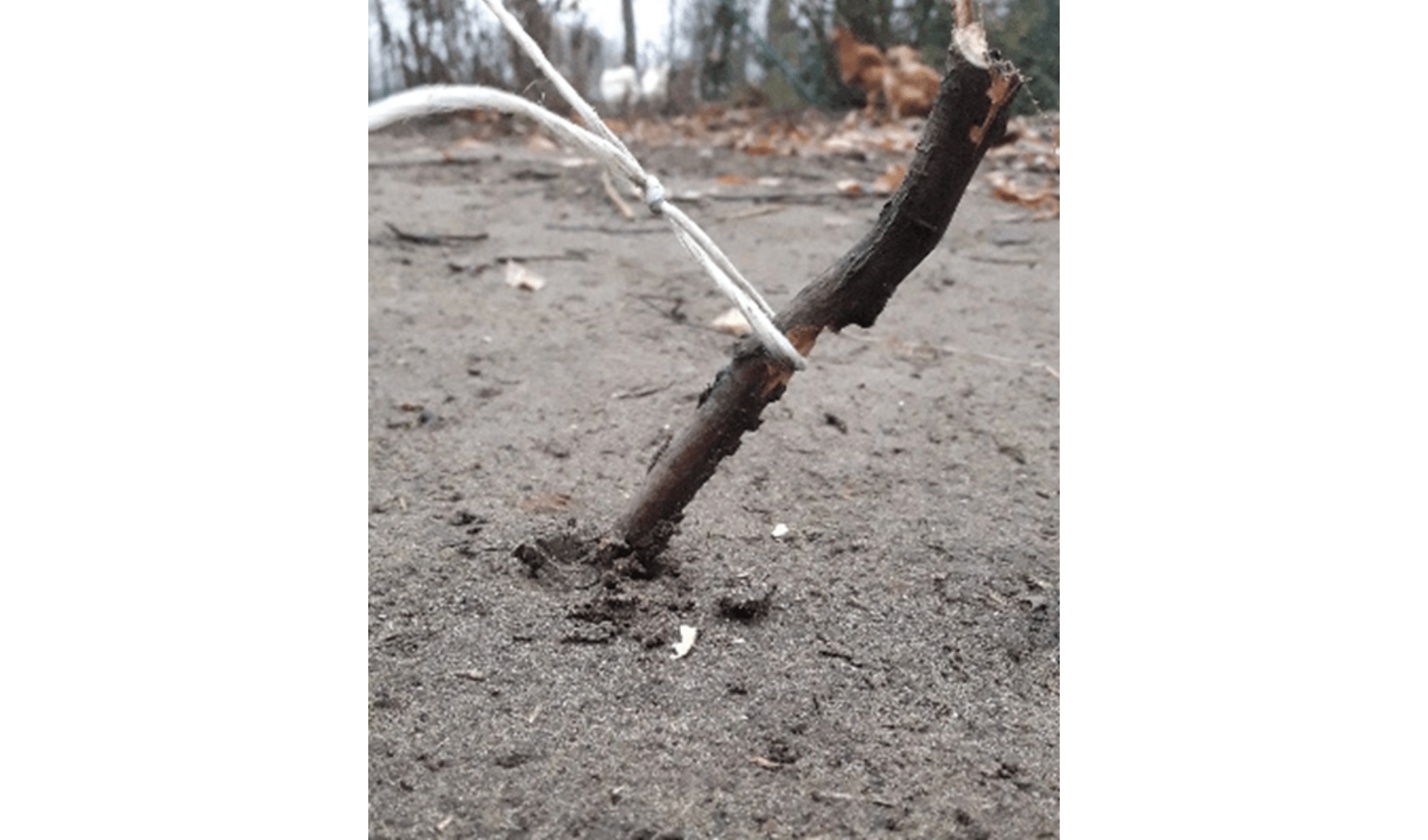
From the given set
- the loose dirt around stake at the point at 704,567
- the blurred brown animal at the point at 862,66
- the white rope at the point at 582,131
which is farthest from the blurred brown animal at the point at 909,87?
the white rope at the point at 582,131

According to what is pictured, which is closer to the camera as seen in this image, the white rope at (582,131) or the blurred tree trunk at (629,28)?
the white rope at (582,131)

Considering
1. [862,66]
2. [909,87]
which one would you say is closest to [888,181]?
[909,87]

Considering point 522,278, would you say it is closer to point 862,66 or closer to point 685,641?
point 685,641

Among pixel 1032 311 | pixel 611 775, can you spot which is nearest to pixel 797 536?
pixel 611 775

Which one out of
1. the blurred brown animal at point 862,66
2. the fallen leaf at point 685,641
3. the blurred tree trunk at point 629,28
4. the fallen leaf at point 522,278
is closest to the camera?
the fallen leaf at point 685,641

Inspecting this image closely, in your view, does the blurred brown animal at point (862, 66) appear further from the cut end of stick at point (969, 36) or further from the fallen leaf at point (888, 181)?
the cut end of stick at point (969, 36)

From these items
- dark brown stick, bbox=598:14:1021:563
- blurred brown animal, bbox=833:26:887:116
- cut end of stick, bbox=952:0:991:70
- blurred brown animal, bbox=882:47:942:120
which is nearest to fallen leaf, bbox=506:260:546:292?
dark brown stick, bbox=598:14:1021:563
